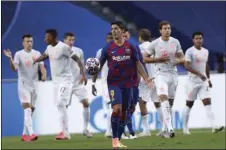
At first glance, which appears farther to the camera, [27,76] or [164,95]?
[27,76]

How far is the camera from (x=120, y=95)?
1452cm

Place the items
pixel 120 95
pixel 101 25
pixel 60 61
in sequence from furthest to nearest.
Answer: pixel 101 25
pixel 60 61
pixel 120 95

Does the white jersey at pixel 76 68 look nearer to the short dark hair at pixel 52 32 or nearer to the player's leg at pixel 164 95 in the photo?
the short dark hair at pixel 52 32

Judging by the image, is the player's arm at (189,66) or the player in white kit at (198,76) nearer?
the player's arm at (189,66)

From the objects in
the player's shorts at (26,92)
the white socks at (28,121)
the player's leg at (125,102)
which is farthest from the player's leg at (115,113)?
the player's shorts at (26,92)

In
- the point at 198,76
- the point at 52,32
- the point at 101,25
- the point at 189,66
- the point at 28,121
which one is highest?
the point at 101,25

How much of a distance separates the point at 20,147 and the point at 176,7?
34.7ft

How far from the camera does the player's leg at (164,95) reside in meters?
17.2

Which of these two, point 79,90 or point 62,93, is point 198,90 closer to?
point 79,90

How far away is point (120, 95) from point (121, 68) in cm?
51

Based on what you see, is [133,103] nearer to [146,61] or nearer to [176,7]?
[146,61]

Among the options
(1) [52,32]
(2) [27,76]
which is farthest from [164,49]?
(2) [27,76]

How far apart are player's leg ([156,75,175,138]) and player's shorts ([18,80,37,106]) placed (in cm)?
309

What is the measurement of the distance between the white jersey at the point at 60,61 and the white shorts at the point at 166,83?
6.69 feet
